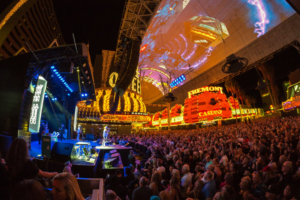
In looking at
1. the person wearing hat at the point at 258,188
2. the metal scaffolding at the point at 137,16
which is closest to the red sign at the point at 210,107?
the metal scaffolding at the point at 137,16

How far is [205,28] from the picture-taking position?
80.1 ft

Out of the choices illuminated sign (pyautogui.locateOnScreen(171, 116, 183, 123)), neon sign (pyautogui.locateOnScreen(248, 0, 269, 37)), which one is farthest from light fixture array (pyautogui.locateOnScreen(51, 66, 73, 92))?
illuminated sign (pyautogui.locateOnScreen(171, 116, 183, 123))

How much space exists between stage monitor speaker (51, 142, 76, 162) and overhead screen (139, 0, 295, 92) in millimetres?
21549

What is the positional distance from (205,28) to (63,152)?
24901 mm

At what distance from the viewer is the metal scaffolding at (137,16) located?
44.5 feet

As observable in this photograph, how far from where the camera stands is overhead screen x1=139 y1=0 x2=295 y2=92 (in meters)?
18.7

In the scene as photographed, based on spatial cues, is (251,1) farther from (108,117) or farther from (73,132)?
(108,117)

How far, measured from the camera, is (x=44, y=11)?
43250 millimetres

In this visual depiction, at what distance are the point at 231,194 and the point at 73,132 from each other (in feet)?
54.6

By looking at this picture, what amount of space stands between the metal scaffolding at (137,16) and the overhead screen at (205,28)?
355 inches

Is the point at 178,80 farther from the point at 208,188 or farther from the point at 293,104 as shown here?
the point at 208,188

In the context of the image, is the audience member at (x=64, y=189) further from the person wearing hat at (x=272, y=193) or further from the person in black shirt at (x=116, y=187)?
the person wearing hat at (x=272, y=193)

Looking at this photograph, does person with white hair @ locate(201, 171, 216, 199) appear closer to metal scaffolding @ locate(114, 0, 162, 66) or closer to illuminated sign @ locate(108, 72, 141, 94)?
metal scaffolding @ locate(114, 0, 162, 66)

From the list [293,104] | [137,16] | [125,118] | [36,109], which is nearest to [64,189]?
[36,109]
